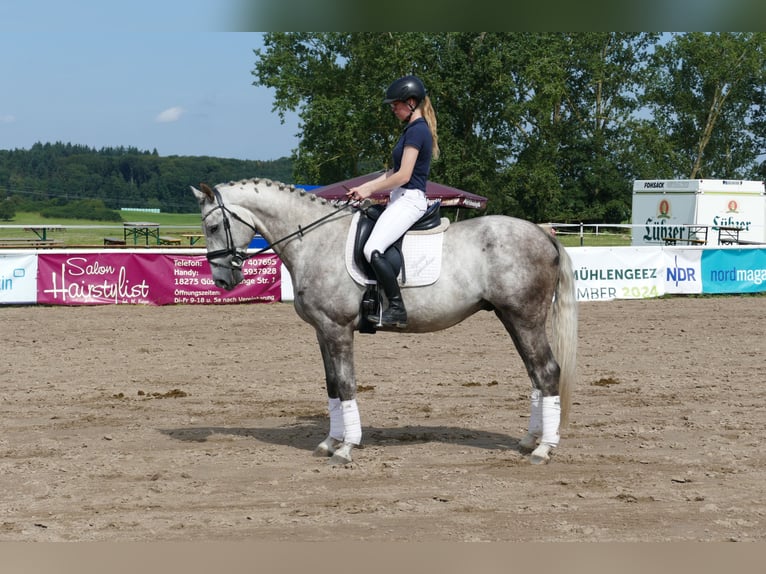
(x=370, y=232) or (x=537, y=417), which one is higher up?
(x=370, y=232)

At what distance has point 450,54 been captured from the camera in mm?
46781

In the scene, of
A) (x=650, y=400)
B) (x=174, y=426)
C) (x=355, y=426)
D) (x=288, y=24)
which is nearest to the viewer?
(x=288, y=24)

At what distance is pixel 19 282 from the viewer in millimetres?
18500

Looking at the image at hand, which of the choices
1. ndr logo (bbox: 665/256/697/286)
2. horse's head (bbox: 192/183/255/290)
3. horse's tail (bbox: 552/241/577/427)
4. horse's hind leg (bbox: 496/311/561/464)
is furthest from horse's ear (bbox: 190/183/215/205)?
ndr logo (bbox: 665/256/697/286)

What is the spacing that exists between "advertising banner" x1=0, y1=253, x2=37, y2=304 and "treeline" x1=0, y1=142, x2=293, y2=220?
130 ft

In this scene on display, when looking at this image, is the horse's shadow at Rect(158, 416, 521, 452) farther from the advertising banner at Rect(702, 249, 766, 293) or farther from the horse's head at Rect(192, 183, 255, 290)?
the advertising banner at Rect(702, 249, 766, 293)

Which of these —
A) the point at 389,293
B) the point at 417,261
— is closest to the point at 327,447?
the point at 389,293

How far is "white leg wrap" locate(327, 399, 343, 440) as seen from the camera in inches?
279

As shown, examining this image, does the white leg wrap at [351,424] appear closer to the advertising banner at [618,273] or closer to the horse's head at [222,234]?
the horse's head at [222,234]

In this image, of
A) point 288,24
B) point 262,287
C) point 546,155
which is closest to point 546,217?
point 546,155

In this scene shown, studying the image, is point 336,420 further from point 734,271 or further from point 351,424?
point 734,271

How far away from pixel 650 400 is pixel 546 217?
4375 centimetres

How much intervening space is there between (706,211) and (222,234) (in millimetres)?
27209

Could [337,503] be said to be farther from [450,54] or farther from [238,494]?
[450,54]
